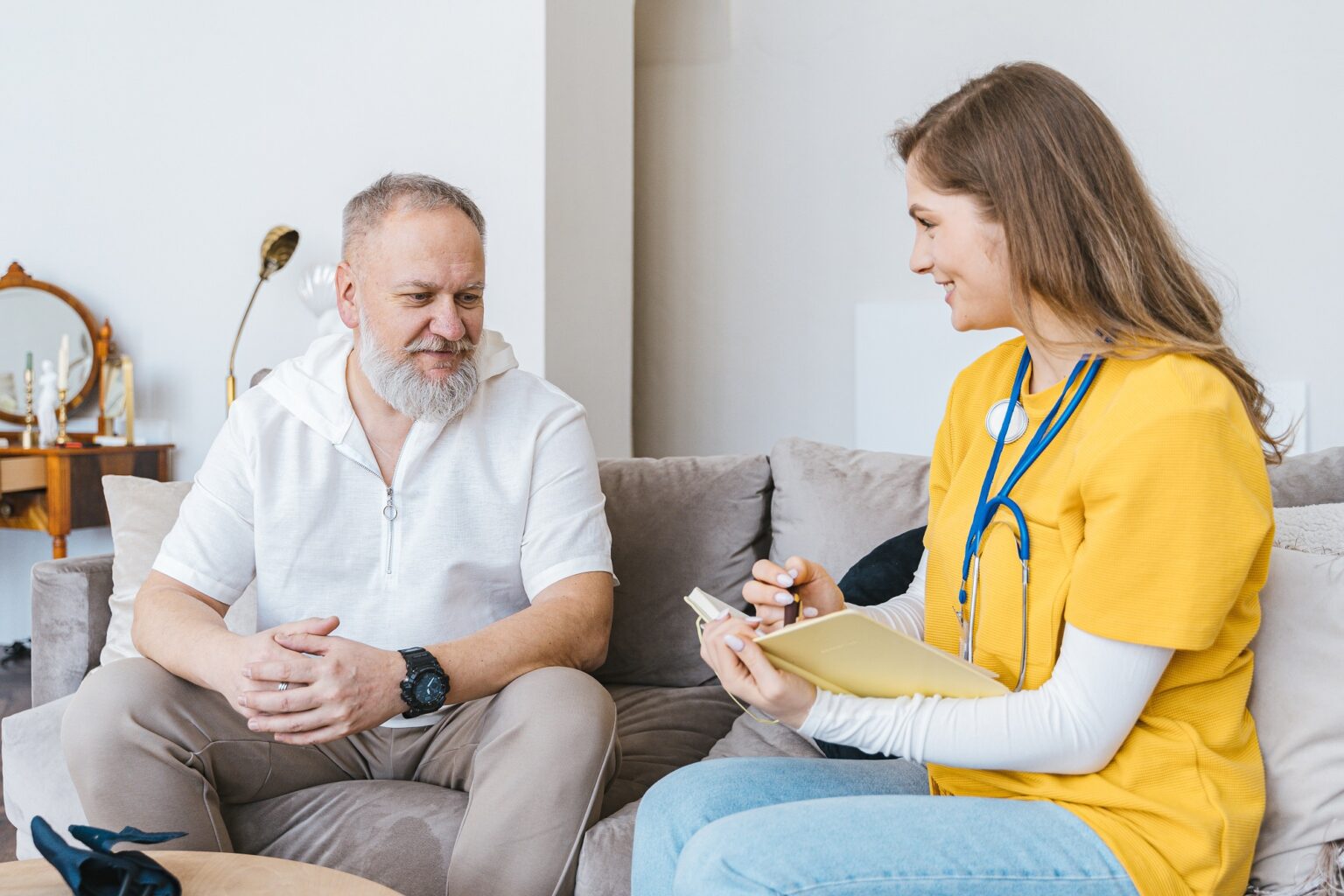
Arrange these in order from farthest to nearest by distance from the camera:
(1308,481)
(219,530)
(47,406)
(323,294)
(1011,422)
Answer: (47,406) → (323,294) → (1308,481) → (219,530) → (1011,422)

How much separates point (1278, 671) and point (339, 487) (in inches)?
49.6

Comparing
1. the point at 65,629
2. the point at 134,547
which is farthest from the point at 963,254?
the point at 65,629

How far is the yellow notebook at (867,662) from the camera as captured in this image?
0.99 m

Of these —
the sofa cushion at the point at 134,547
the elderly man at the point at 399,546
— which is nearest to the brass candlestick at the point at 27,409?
the sofa cushion at the point at 134,547

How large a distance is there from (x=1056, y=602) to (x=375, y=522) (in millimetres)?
1027

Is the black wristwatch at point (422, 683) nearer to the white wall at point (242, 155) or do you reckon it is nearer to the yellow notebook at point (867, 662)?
the yellow notebook at point (867, 662)

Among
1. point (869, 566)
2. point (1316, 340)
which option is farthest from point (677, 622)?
point (1316, 340)

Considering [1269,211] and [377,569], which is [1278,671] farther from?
[1269,211]

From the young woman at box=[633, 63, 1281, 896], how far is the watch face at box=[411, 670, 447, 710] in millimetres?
380

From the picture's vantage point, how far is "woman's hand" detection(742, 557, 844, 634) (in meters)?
1.21

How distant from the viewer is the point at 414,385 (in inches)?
66.5

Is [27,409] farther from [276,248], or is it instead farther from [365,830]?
[365,830]

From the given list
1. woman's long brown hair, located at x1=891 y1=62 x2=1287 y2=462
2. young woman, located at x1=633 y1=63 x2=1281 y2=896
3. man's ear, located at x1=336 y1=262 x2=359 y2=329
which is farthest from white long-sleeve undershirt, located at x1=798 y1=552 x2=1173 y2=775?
man's ear, located at x1=336 y1=262 x2=359 y2=329

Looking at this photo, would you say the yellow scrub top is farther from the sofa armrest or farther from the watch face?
the sofa armrest
